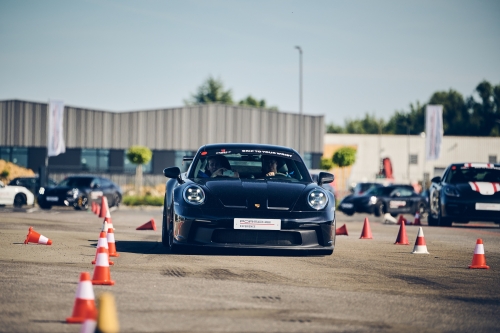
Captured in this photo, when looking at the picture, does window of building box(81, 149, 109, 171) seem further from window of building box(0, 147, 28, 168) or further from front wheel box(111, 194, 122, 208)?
front wheel box(111, 194, 122, 208)

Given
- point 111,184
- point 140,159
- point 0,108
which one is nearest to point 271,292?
point 111,184

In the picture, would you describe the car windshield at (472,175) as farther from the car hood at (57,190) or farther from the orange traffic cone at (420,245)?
the car hood at (57,190)

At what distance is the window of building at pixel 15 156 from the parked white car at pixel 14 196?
25.6 metres

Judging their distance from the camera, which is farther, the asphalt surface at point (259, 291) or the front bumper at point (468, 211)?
the front bumper at point (468, 211)

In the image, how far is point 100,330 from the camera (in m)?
4.24

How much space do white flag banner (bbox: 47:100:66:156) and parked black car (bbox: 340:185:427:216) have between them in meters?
16.2

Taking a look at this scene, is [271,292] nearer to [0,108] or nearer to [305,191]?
Result: [305,191]

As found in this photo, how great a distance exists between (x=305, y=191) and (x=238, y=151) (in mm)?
1564

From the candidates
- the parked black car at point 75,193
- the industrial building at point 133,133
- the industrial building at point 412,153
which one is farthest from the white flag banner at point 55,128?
the industrial building at point 412,153

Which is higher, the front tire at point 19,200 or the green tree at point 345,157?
the green tree at point 345,157

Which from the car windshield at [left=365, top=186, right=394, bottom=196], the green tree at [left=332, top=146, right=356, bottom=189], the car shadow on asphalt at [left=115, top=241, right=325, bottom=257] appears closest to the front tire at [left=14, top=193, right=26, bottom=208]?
the car windshield at [left=365, top=186, right=394, bottom=196]

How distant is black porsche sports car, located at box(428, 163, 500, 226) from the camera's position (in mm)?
19578

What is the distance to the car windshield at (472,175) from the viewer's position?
67.6 feet

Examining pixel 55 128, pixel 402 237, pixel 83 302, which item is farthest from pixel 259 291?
pixel 55 128
